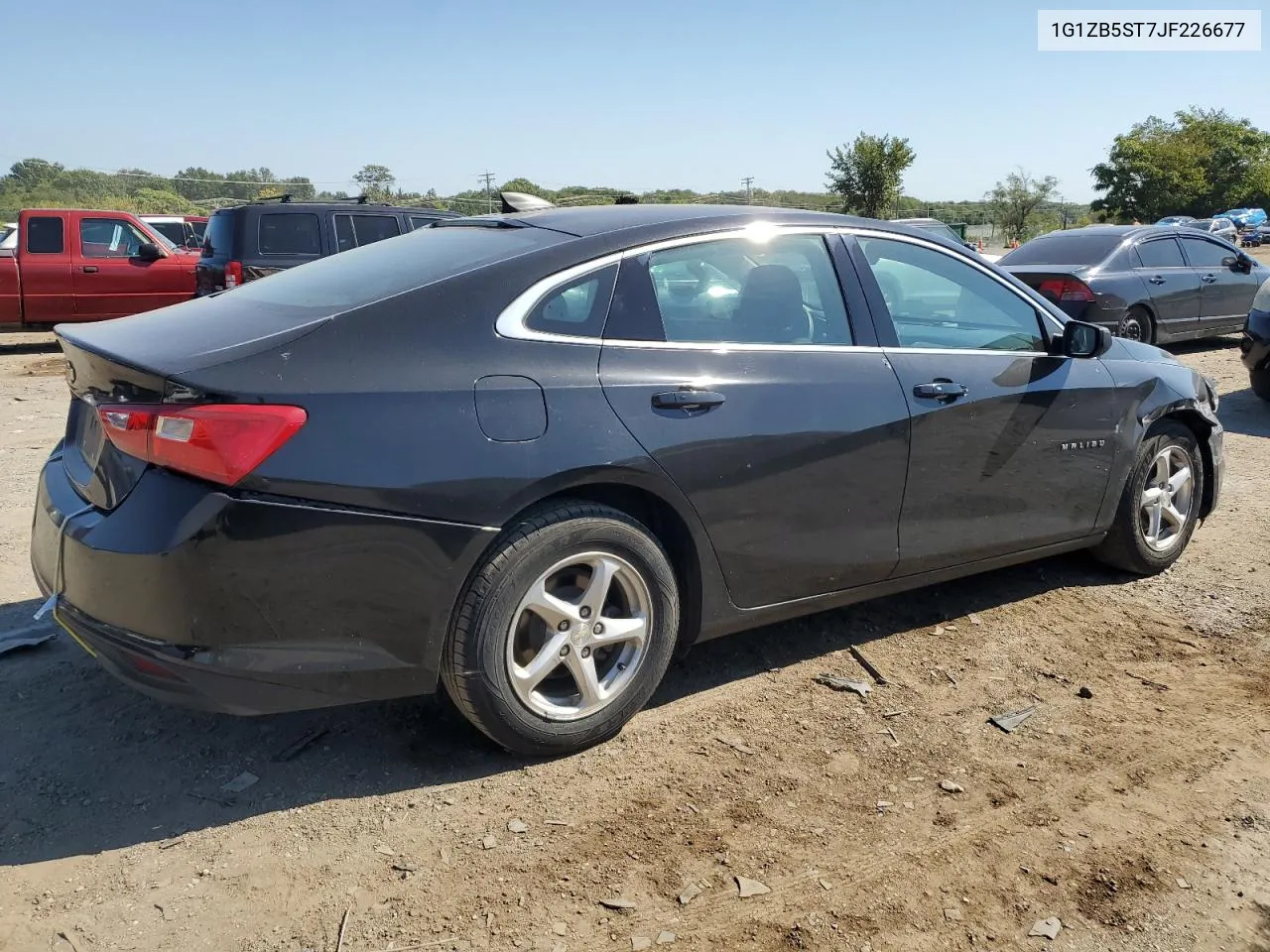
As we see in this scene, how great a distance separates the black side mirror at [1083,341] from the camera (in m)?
4.40

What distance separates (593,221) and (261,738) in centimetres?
208

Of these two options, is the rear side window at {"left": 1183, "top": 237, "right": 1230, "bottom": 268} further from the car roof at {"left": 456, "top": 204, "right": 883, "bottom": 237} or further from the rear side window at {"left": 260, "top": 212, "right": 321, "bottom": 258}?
the rear side window at {"left": 260, "top": 212, "right": 321, "bottom": 258}

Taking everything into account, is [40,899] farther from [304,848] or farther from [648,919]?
[648,919]

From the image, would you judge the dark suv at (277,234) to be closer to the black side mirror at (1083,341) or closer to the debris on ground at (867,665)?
the black side mirror at (1083,341)

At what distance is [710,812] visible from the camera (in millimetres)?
3027

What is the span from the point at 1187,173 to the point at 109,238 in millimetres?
59707

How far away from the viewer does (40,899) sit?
102 inches

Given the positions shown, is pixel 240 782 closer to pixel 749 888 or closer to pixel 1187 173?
pixel 749 888

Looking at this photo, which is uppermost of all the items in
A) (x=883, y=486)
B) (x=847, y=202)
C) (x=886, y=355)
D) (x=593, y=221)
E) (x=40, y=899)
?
(x=847, y=202)

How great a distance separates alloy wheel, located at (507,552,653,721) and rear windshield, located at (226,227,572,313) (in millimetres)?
1000

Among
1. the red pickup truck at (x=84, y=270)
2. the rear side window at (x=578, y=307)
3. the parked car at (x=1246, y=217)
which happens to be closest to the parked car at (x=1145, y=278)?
the rear side window at (x=578, y=307)

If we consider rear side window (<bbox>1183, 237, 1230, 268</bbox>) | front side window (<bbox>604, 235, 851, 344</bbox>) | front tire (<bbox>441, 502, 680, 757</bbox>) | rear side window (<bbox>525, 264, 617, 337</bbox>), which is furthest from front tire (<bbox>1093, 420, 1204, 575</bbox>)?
rear side window (<bbox>1183, 237, 1230, 268</bbox>)

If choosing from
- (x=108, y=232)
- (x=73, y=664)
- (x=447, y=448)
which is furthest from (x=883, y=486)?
(x=108, y=232)

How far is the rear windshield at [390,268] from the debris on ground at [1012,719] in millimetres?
2219
